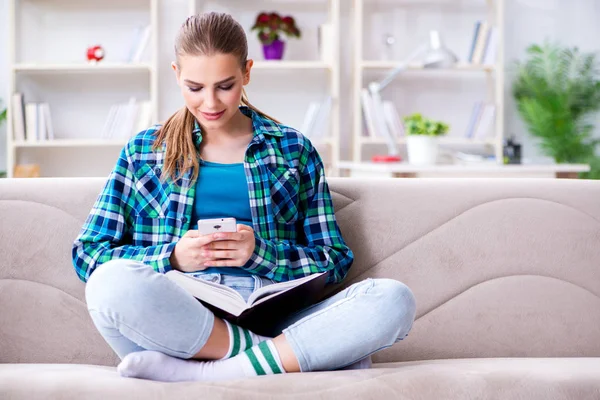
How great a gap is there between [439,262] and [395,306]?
407 millimetres

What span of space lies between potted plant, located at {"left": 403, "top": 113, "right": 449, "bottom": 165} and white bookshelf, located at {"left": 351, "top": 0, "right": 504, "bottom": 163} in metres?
1.19

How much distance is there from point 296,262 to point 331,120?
3381 millimetres

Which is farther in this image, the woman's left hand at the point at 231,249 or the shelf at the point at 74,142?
the shelf at the point at 74,142

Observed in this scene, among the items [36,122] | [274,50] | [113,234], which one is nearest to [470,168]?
[274,50]

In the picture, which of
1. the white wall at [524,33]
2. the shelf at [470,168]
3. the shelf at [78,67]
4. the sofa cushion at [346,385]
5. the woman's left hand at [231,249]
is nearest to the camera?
the sofa cushion at [346,385]

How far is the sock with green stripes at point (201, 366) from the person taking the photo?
1.36m

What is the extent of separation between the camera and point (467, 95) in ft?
17.0

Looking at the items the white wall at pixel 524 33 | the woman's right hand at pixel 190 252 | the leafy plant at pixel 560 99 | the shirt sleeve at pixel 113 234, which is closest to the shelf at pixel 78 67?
the white wall at pixel 524 33

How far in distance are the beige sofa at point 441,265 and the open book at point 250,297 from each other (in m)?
0.28

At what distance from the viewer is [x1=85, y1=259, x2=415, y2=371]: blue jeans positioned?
1376mm

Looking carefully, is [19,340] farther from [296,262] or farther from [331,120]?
[331,120]

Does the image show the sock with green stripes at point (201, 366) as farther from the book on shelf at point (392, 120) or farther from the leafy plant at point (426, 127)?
the book on shelf at point (392, 120)

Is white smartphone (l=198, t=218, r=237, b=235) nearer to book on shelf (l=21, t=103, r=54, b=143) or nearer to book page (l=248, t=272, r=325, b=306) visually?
book page (l=248, t=272, r=325, b=306)

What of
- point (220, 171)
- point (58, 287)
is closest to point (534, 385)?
point (220, 171)
